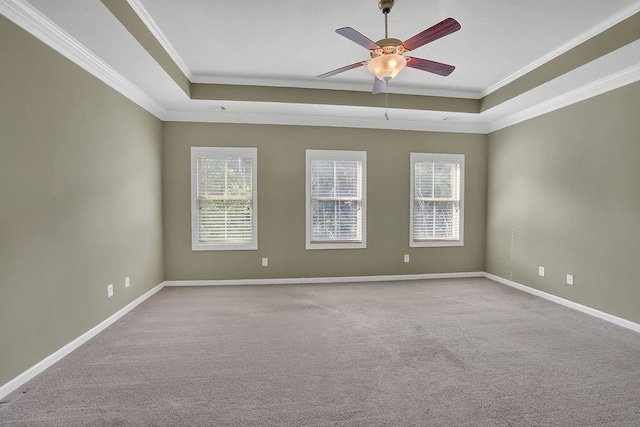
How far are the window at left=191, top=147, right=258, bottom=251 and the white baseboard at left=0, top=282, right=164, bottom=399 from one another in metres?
1.43

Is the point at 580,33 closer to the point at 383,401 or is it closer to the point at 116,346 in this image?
the point at 383,401

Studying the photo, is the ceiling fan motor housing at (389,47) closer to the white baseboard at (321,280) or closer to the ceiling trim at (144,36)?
the ceiling trim at (144,36)

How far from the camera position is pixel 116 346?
9.46ft

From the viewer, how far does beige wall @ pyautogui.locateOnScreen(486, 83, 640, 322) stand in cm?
338

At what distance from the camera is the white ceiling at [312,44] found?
8.67 ft

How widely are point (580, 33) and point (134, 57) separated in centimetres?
439

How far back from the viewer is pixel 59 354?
262 centimetres

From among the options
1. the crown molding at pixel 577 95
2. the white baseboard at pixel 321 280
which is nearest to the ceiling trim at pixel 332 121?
the crown molding at pixel 577 95

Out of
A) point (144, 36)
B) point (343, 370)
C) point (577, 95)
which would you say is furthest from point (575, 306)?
point (144, 36)

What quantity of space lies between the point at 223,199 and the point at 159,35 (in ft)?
7.95

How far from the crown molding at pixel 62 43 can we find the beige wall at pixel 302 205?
1.32 m

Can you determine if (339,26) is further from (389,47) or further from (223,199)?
(223,199)

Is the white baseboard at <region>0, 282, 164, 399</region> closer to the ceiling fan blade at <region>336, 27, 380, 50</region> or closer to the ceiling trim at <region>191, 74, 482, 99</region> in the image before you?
the ceiling trim at <region>191, 74, 482, 99</region>

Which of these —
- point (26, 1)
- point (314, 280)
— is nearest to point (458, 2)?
point (26, 1)
